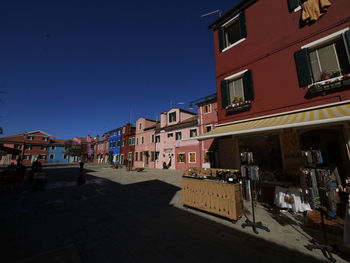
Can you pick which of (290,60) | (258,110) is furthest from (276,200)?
(290,60)

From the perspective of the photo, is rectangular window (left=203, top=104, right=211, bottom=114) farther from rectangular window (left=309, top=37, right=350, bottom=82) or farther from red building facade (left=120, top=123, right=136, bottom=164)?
red building facade (left=120, top=123, right=136, bottom=164)

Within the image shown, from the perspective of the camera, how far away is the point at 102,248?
3.21 m

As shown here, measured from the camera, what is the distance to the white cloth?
5008 mm

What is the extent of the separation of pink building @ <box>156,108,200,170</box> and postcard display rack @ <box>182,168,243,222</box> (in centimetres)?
1248

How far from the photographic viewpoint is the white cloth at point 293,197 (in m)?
5.01

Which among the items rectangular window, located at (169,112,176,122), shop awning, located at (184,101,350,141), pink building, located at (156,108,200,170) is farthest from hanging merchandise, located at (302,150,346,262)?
rectangular window, located at (169,112,176,122)

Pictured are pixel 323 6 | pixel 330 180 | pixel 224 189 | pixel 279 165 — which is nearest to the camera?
pixel 330 180

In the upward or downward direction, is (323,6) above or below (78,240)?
above

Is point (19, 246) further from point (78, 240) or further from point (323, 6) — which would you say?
point (323, 6)

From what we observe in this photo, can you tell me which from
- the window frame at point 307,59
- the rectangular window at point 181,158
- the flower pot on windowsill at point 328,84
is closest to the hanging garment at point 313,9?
the window frame at point 307,59

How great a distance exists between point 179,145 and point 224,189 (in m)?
16.0

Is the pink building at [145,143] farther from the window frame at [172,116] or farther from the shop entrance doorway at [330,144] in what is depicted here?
the shop entrance doorway at [330,144]

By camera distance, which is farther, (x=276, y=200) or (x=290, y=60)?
(x=290, y=60)

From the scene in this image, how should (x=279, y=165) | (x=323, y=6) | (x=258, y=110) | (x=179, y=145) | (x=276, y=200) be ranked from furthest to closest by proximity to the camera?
(x=179, y=145) < (x=258, y=110) < (x=279, y=165) < (x=276, y=200) < (x=323, y=6)
